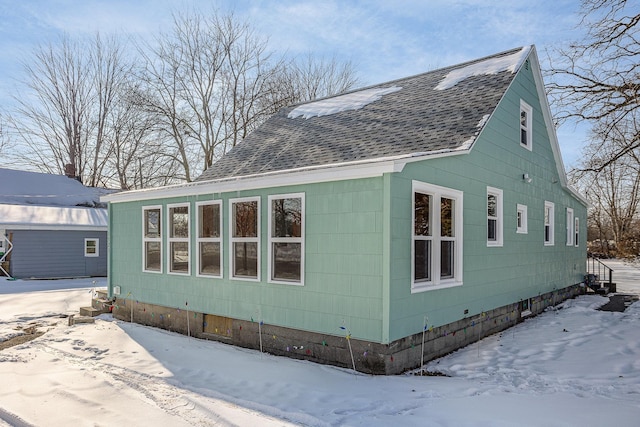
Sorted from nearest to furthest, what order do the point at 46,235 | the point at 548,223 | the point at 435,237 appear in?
the point at 435,237
the point at 548,223
the point at 46,235

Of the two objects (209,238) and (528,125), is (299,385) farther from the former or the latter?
(528,125)

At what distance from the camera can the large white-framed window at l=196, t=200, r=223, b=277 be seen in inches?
310

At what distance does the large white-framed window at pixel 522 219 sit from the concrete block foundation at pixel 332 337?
5.49 ft

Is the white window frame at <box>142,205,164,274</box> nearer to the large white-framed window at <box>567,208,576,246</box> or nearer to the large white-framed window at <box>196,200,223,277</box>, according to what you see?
the large white-framed window at <box>196,200,223,277</box>

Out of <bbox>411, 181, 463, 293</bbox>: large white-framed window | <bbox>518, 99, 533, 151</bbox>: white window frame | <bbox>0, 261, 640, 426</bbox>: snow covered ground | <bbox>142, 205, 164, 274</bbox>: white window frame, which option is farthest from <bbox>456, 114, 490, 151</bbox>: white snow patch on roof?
<bbox>142, 205, 164, 274</bbox>: white window frame

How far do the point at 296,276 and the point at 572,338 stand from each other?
5.40 m

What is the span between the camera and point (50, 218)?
64.3ft

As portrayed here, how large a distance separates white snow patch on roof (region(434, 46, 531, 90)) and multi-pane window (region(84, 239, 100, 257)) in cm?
Answer: 1734

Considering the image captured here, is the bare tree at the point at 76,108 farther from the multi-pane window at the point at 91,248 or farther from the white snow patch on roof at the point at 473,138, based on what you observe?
the white snow patch on roof at the point at 473,138

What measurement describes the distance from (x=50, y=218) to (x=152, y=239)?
13.6m

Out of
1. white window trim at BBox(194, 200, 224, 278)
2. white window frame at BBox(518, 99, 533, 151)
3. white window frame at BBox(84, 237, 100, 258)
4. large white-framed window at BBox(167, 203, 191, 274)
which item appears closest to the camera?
white window trim at BBox(194, 200, 224, 278)

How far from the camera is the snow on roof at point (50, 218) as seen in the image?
59.9 feet

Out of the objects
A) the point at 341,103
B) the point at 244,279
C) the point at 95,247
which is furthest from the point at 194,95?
the point at 244,279

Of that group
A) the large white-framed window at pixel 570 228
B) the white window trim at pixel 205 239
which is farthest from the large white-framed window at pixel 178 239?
the large white-framed window at pixel 570 228
